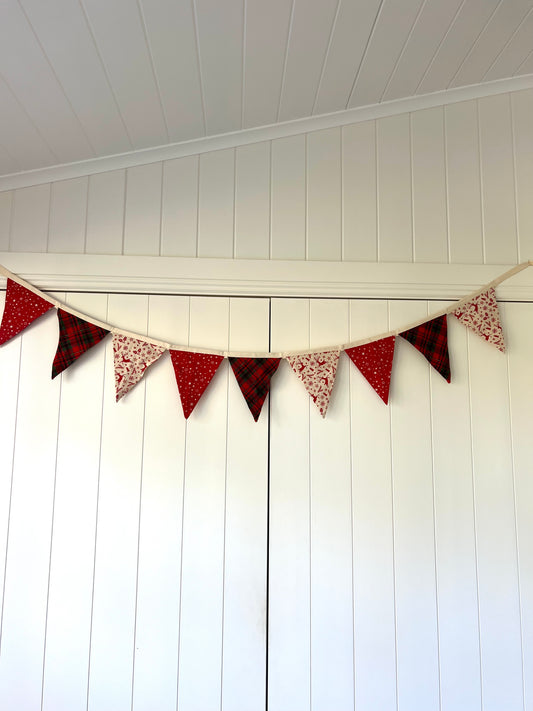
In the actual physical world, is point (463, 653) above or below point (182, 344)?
below

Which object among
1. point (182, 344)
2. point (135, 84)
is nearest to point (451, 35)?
point (135, 84)

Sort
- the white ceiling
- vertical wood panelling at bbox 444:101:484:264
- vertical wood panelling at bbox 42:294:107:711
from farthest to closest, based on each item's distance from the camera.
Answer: vertical wood panelling at bbox 444:101:484:264, vertical wood panelling at bbox 42:294:107:711, the white ceiling

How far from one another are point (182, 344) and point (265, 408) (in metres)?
0.33

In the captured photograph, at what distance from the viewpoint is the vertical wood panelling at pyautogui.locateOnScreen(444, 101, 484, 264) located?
1.75 meters

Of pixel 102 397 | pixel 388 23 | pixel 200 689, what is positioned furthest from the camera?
pixel 102 397

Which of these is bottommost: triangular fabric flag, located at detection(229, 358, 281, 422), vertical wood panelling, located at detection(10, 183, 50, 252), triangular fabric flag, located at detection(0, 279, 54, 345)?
triangular fabric flag, located at detection(229, 358, 281, 422)

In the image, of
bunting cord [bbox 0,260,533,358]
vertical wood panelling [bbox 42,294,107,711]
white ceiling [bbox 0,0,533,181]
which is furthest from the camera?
bunting cord [bbox 0,260,533,358]

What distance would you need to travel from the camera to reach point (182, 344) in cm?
169

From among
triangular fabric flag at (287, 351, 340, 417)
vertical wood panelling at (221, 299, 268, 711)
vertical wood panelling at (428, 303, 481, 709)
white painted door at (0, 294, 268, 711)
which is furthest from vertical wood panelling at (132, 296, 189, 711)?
vertical wood panelling at (428, 303, 481, 709)

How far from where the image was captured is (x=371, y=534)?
5.32ft

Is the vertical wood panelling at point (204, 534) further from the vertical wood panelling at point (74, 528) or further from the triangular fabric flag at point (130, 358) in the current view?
the vertical wood panelling at point (74, 528)

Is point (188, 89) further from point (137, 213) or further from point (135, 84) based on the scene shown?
point (137, 213)

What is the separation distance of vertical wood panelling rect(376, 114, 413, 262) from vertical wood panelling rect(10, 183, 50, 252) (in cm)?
107

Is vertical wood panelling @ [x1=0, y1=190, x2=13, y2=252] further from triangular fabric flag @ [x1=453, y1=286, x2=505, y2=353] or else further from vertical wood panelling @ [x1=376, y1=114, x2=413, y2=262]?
triangular fabric flag @ [x1=453, y1=286, x2=505, y2=353]
